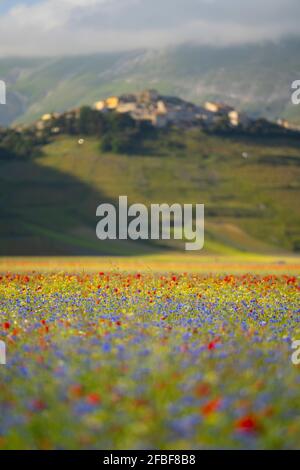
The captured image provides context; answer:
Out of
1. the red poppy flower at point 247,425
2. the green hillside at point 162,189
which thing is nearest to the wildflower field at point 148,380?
the red poppy flower at point 247,425

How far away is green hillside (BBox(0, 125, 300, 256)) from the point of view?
124750 millimetres

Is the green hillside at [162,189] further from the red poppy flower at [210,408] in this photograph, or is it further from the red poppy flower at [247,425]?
the red poppy flower at [247,425]

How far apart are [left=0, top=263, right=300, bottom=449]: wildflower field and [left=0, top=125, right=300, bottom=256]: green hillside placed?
90.3 metres

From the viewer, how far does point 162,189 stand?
15388cm

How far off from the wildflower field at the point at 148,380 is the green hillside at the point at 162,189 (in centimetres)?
9026

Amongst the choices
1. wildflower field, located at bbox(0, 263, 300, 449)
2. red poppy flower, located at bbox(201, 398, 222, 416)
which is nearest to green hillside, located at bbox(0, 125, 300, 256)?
wildflower field, located at bbox(0, 263, 300, 449)

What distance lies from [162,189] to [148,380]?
144625 millimetres

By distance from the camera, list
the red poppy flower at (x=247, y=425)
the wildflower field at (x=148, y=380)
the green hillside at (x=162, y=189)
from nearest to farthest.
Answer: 1. the red poppy flower at (x=247, y=425)
2. the wildflower field at (x=148, y=380)
3. the green hillside at (x=162, y=189)

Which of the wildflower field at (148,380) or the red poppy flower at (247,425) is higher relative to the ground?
the wildflower field at (148,380)

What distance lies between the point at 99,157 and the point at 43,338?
160555mm

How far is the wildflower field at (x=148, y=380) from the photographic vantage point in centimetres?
820

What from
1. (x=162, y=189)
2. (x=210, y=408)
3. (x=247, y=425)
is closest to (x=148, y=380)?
(x=210, y=408)

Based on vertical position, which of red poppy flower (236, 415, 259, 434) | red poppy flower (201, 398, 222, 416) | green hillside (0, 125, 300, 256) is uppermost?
green hillside (0, 125, 300, 256)

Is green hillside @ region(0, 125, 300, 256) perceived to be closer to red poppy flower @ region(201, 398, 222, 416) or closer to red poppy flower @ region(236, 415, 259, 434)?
red poppy flower @ region(201, 398, 222, 416)
